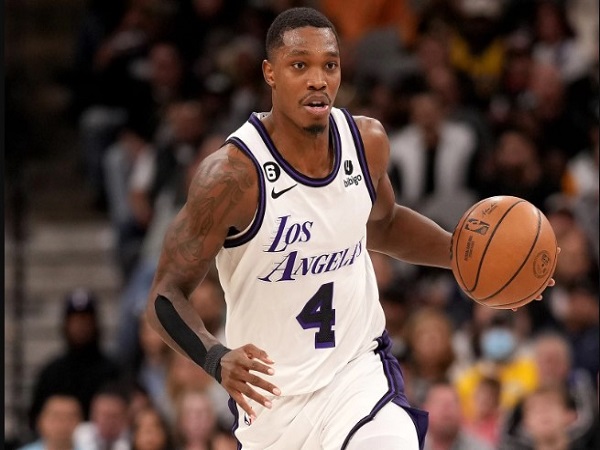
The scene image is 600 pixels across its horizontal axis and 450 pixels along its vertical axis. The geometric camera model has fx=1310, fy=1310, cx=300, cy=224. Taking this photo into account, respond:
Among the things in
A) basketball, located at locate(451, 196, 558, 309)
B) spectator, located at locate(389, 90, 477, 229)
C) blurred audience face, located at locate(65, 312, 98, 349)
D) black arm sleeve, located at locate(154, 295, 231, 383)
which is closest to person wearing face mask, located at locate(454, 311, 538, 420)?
spectator, located at locate(389, 90, 477, 229)

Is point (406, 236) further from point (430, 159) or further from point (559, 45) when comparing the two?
point (559, 45)

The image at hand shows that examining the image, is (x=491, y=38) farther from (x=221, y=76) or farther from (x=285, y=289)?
(x=285, y=289)

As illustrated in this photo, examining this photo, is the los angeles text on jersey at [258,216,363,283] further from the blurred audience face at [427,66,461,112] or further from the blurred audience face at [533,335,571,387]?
the blurred audience face at [427,66,461,112]

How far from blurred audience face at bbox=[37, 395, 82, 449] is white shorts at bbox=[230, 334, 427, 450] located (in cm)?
354

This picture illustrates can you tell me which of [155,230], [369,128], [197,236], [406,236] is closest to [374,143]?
[369,128]

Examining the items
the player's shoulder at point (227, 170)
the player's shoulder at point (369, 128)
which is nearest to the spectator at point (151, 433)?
the player's shoulder at point (369, 128)

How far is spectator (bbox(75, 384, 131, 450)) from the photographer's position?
862 cm

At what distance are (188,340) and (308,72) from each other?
1.10 meters

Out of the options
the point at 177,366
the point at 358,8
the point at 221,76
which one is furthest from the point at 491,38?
the point at 177,366

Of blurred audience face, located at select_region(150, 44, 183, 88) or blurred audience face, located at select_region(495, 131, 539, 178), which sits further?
blurred audience face, located at select_region(150, 44, 183, 88)

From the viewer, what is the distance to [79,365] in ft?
31.1

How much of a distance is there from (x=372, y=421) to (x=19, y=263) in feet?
20.4

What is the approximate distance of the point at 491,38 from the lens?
11.4m

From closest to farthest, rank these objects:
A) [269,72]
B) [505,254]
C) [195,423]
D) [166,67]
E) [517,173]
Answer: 1. [269,72]
2. [505,254]
3. [195,423]
4. [517,173]
5. [166,67]
